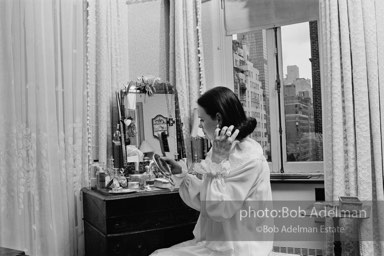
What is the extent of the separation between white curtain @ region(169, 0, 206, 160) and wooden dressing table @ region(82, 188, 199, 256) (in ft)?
2.55

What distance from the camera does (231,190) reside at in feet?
5.01

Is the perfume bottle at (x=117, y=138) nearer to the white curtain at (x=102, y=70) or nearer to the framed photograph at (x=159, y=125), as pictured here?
the white curtain at (x=102, y=70)

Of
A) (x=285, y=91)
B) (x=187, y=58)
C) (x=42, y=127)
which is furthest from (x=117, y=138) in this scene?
(x=285, y=91)

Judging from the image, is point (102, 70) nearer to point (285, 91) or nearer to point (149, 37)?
point (149, 37)

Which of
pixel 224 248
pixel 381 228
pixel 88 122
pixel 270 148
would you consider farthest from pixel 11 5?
pixel 381 228

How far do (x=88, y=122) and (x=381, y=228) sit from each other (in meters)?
2.07

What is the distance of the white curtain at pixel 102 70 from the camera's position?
2.53 meters

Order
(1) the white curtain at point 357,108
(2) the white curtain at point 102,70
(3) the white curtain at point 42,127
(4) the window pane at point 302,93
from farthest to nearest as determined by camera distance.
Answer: (4) the window pane at point 302,93 → (2) the white curtain at point 102,70 → (1) the white curtain at point 357,108 → (3) the white curtain at point 42,127

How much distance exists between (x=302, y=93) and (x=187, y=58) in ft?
3.24

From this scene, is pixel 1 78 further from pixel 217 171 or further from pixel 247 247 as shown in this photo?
pixel 247 247

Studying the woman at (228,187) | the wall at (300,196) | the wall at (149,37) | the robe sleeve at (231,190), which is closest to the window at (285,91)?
the wall at (300,196)

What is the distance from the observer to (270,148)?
10.1ft

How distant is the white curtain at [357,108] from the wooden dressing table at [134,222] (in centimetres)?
106

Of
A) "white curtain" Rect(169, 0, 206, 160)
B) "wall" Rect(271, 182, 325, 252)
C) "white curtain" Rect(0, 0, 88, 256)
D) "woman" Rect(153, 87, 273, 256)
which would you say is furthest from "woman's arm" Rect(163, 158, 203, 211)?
"wall" Rect(271, 182, 325, 252)
